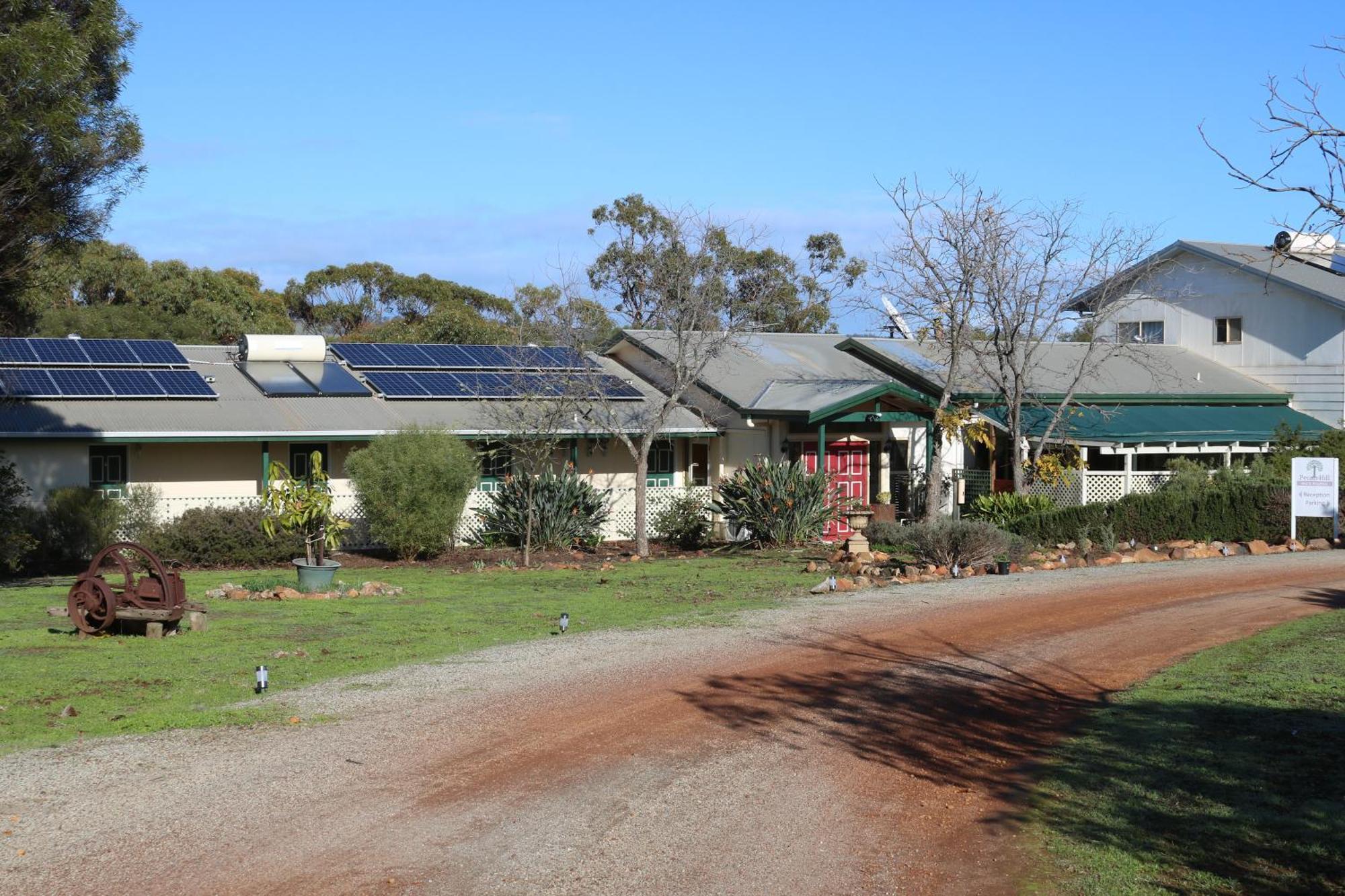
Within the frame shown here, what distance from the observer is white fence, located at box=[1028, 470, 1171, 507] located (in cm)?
2725

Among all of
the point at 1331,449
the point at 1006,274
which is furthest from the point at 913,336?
the point at 1331,449

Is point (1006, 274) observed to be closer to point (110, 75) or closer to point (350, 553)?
point (350, 553)

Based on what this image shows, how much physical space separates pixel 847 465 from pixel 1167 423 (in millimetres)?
7559

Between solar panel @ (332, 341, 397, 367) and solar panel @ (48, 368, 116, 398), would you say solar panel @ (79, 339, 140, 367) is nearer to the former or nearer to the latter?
solar panel @ (48, 368, 116, 398)

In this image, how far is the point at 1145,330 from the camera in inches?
1458

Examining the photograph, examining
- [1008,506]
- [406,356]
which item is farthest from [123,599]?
[1008,506]

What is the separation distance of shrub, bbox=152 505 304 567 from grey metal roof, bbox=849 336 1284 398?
49.8ft

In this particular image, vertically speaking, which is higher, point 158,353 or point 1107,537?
point 158,353

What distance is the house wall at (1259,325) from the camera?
1259 inches

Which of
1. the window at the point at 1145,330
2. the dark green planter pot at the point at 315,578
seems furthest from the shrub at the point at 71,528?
the window at the point at 1145,330

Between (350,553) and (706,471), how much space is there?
27.5 ft

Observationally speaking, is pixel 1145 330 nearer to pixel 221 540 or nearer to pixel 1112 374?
pixel 1112 374

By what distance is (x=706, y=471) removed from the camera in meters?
29.1

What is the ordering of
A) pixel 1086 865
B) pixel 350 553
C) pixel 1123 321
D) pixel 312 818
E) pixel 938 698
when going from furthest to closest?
pixel 1123 321, pixel 350 553, pixel 938 698, pixel 312 818, pixel 1086 865
